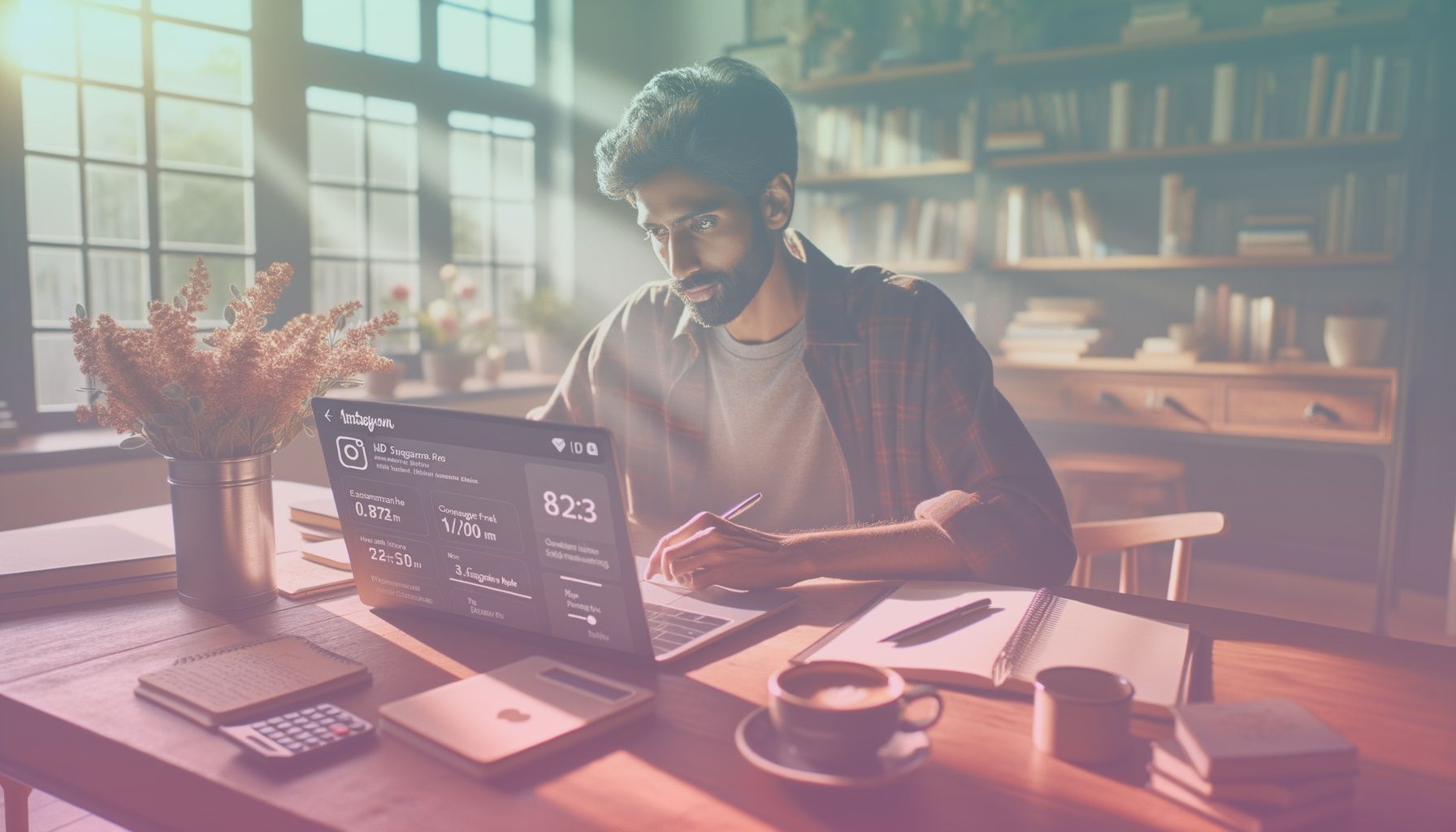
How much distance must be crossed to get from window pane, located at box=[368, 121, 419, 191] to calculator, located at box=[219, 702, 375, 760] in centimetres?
336

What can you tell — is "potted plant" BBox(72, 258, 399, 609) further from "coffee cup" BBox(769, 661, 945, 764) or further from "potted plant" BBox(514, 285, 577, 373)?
"potted plant" BBox(514, 285, 577, 373)

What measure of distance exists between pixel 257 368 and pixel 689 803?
70 centimetres

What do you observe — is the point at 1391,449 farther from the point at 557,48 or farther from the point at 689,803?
the point at 557,48

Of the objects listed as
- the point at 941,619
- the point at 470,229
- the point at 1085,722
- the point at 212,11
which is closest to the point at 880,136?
the point at 470,229

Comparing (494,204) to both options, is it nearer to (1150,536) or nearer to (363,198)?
(363,198)

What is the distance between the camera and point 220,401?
1.08m

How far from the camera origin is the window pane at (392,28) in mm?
3746

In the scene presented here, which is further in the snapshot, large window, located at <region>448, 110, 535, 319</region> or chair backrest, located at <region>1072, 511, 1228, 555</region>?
large window, located at <region>448, 110, 535, 319</region>

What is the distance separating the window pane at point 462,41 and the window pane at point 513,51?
0.20 ft

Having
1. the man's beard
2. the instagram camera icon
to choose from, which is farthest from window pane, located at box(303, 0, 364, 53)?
the instagram camera icon

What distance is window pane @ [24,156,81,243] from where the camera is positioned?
112 inches

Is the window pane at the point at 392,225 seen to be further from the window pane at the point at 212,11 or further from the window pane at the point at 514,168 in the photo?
the window pane at the point at 212,11

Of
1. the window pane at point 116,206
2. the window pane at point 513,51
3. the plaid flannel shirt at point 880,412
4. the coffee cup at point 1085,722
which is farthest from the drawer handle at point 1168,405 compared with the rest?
the window pane at point 116,206

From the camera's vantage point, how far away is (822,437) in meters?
1.76
